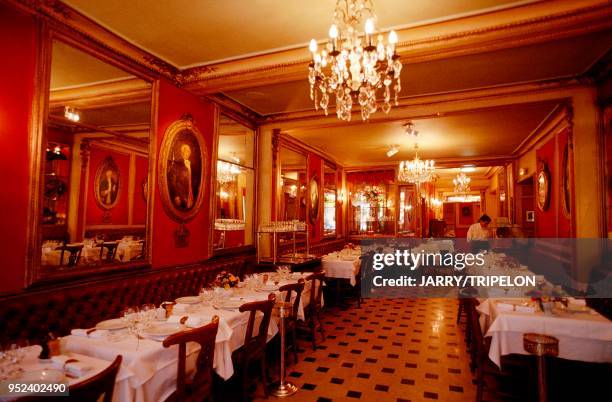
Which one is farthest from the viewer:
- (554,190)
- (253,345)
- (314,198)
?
(314,198)

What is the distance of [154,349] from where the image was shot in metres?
2.43

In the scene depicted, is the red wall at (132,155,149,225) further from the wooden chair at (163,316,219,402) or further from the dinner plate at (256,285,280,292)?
the wooden chair at (163,316,219,402)

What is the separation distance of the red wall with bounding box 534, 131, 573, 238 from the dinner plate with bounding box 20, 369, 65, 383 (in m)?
7.18

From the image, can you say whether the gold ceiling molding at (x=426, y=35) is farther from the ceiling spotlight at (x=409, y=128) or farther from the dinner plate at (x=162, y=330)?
the ceiling spotlight at (x=409, y=128)

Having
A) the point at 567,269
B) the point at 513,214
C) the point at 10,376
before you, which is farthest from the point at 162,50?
the point at 513,214

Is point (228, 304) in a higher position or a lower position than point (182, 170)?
lower

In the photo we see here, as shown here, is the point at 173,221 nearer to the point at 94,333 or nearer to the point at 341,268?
the point at 94,333

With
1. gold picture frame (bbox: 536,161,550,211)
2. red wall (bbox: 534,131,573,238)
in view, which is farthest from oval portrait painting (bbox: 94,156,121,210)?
gold picture frame (bbox: 536,161,550,211)

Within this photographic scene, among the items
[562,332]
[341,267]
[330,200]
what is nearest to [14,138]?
[562,332]

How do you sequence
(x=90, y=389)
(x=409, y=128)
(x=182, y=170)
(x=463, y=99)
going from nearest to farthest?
(x=90, y=389)
(x=182, y=170)
(x=463, y=99)
(x=409, y=128)

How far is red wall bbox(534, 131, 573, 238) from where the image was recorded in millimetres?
→ 6727

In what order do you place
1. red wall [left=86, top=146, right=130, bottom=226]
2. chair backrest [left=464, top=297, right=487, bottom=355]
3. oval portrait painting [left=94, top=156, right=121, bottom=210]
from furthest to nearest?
oval portrait painting [left=94, top=156, right=121, bottom=210] < red wall [left=86, top=146, right=130, bottom=226] < chair backrest [left=464, top=297, right=487, bottom=355]

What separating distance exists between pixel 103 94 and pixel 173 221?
217 cm

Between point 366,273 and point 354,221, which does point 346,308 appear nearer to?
point 366,273
